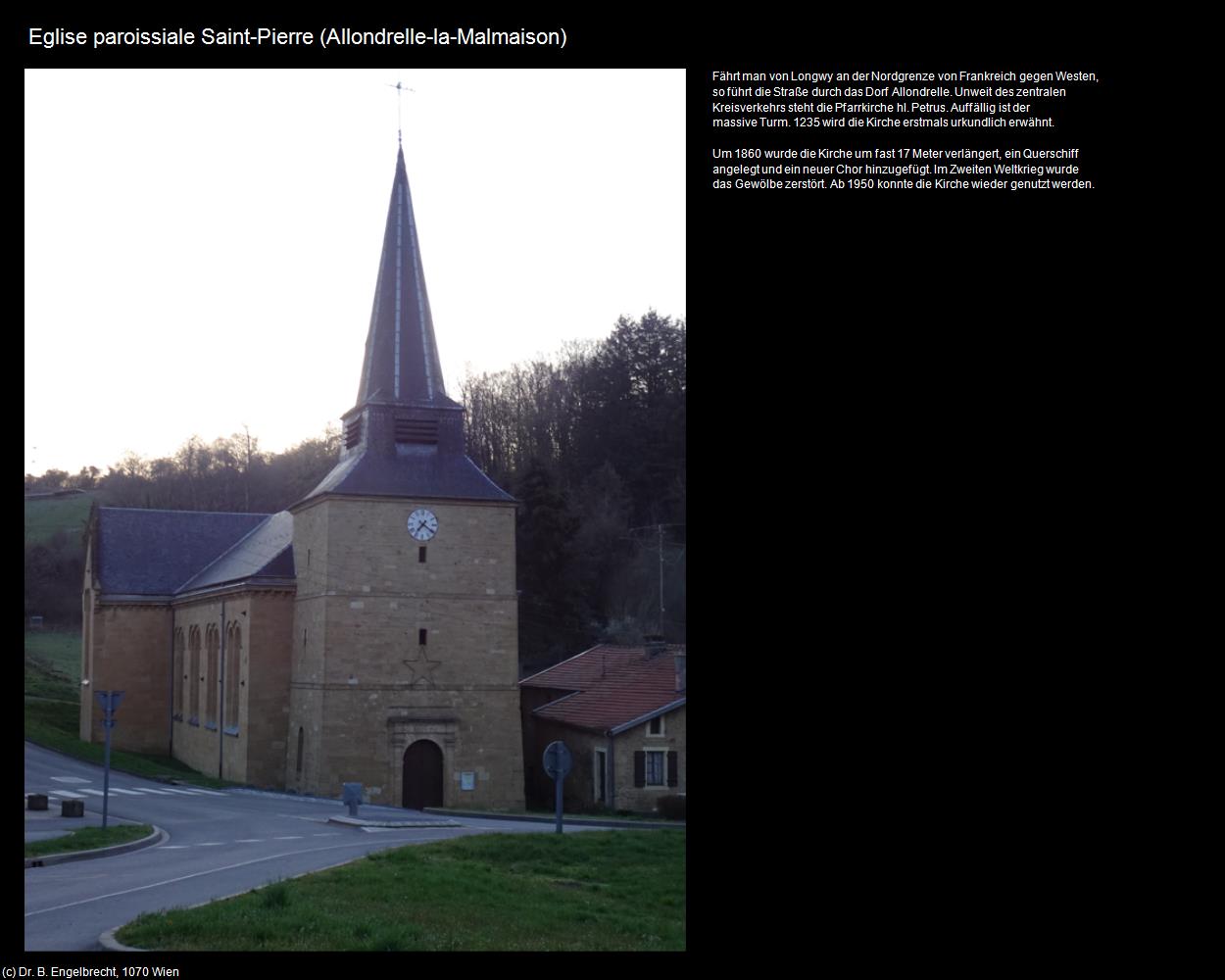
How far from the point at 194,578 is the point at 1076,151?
52.5 meters

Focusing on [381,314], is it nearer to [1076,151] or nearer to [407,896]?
[407,896]

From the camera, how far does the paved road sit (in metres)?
12.6

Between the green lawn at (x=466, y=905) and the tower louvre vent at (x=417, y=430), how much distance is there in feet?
67.7

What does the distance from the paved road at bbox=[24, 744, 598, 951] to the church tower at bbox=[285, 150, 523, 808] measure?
2703 mm

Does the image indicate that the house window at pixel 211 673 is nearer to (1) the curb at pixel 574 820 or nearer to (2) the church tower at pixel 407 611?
(2) the church tower at pixel 407 611

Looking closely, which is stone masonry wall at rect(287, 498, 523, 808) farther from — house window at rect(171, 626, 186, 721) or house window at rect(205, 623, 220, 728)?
house window at rect(171, 626, 186, 721)

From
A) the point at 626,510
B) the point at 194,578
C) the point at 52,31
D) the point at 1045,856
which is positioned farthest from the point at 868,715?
the point at 194,578

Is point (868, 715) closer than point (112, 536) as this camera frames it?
Yes

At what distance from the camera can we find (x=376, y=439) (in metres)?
39.1

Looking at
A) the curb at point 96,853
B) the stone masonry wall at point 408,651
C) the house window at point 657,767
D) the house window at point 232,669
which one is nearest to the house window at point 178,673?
the house window at point 232,669

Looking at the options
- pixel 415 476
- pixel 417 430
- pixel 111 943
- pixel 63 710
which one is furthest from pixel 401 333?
pixel 111 943

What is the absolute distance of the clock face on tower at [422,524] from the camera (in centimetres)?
3794

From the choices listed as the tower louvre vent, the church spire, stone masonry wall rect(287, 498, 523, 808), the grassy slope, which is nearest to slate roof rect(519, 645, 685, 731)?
stone masonry wall rect(287, 498, 523, 808)

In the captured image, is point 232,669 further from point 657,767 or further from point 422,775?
point 657,767
